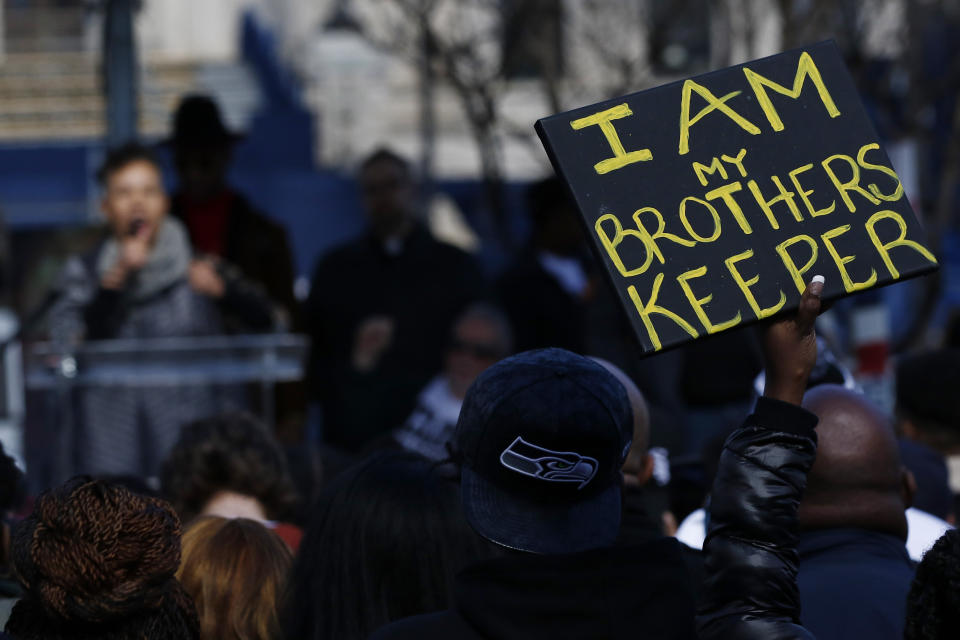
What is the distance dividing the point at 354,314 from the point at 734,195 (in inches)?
A: 172

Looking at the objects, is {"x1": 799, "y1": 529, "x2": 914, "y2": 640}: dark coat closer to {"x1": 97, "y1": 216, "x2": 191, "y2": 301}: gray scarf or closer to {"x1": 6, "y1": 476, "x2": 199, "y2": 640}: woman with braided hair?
{"x1": 6, "y1": 476, "x2": 199, "y2": 640}: woman with braided hair

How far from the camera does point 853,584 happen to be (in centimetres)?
298

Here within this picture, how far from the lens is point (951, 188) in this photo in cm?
1041

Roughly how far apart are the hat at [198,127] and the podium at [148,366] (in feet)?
3.83

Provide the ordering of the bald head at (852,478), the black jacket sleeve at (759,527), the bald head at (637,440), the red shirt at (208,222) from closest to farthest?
the black jacket sleeve at (759,527) < the bald head at (852,478) < the bald head at (637,440) < the red shirt at (208,222)

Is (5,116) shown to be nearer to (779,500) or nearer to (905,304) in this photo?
(905,304)

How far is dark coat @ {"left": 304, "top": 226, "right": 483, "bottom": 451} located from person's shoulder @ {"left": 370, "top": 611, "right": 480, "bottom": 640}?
4385mm

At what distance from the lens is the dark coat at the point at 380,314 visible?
675cm

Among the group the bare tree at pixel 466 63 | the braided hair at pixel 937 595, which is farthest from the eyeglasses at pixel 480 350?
the bare tree at pixel 466 63

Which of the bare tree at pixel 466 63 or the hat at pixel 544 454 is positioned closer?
the hat at pixel 544 454

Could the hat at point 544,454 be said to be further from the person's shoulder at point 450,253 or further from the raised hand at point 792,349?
the person's shoulder at point 450,253

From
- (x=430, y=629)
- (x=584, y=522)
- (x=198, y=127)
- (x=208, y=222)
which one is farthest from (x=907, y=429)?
(x=198, y=127)

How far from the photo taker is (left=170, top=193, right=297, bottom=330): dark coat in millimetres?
6570

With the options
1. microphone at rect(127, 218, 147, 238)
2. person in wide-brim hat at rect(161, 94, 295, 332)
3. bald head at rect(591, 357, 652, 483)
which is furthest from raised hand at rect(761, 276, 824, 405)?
person in wide-brim hat at rect(161, 94, 295, 332)
